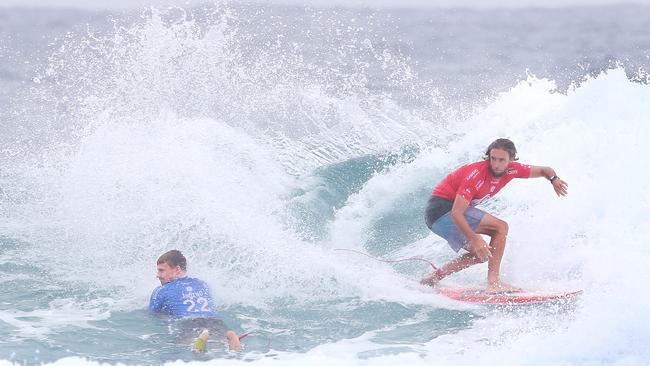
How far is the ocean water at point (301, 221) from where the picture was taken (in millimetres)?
7051

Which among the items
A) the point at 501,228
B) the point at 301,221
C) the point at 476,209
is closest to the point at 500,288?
the point at 501,228

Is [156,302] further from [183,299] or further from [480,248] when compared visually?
[480,248]

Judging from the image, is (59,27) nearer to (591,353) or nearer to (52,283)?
(52,283)

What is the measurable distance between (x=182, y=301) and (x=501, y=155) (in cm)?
313

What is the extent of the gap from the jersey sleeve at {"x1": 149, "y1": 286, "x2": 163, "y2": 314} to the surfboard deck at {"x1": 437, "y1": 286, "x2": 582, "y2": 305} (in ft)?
8.74

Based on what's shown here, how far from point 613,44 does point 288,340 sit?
32.8 meters

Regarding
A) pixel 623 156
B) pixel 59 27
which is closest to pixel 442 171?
pixel 623 156

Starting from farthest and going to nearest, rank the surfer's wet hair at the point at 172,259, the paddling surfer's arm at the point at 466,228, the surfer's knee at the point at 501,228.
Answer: the surfer's knee at the point at 501,228 < the paddling surfer's arm at the point at 466,228 < the surfer's wet hair at the point at 172,259

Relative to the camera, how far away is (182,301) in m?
7.64

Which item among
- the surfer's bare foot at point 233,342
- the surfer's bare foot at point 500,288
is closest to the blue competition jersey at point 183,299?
the surfer's bare foot at point 233,342

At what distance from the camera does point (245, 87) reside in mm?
15359

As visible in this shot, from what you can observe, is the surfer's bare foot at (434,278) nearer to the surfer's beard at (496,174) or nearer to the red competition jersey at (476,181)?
the red competition jersey at (476,181)

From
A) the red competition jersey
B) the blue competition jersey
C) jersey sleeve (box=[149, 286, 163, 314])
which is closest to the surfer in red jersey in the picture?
the red competition jersey

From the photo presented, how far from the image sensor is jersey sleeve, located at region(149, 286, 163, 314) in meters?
7.73
